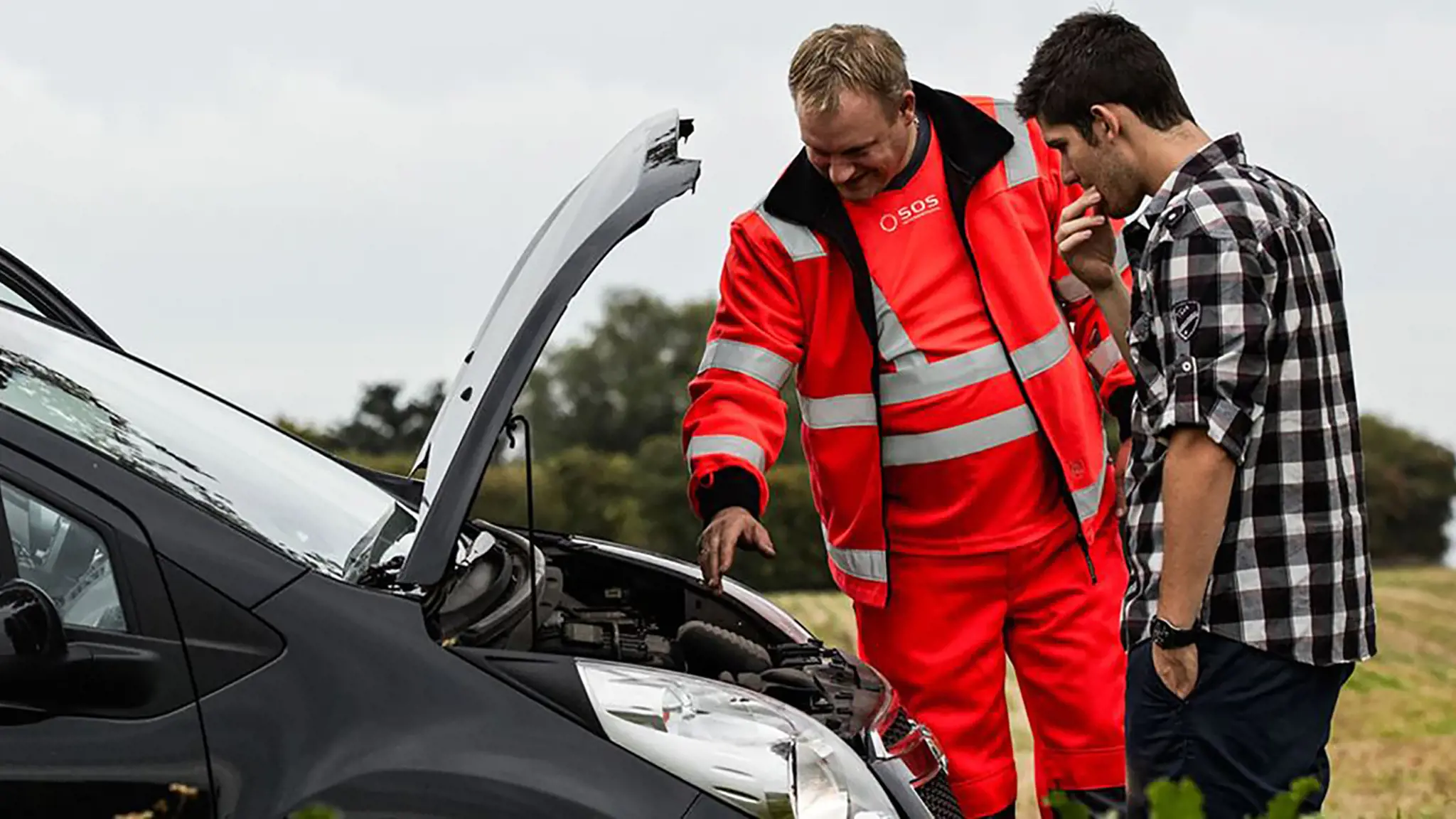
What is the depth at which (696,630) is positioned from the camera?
3566 millimetres

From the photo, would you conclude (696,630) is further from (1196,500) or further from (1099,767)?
(1099,767)

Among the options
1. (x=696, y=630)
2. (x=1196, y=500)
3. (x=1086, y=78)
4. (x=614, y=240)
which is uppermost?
(x=1086, y=78)

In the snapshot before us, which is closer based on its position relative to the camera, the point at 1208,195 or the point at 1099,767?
the point at 1208,195

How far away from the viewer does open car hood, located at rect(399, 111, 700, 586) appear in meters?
3.01

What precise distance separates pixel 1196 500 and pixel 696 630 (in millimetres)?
890

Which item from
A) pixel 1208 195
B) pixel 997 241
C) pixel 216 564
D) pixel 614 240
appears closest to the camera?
pixel 216 564

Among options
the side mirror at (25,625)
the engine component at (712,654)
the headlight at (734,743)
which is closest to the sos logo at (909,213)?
the engine component at (712,654)

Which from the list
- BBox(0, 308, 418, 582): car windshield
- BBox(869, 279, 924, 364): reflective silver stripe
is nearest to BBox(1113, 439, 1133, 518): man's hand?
BBox(869, 279, 924, 364): reflective silver stripe

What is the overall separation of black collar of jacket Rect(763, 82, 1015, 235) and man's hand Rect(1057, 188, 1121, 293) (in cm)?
35

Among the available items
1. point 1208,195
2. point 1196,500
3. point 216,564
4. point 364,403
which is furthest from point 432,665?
point 364,403

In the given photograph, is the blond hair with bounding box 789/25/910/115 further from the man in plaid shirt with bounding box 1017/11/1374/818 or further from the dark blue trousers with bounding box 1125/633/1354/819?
the dark blue trousers with bounding box 1125/633/1354/819

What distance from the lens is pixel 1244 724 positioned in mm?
3453

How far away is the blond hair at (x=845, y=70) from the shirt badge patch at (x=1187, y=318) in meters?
1.05

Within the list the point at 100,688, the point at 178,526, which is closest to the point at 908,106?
the point at 178,526
